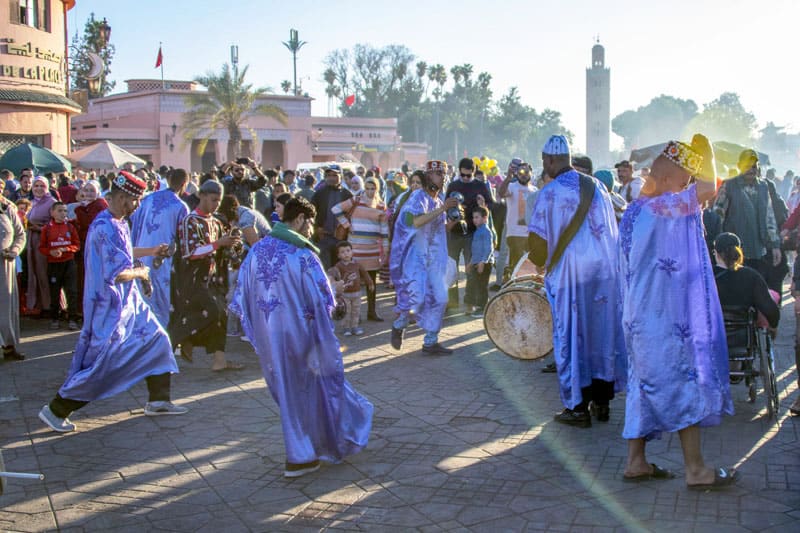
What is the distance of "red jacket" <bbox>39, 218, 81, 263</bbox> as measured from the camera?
1109 centimetres

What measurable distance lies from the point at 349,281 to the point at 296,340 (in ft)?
16.4

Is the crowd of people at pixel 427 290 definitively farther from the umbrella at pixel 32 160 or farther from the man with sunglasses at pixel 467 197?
the umbrella at pixel 32 160

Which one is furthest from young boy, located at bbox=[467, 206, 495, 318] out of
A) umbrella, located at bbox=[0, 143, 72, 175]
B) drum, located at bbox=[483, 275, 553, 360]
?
umbrella, located at bbox=[0, 143, 72, 175]

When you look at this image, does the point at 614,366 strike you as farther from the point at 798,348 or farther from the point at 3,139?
the point at 3,139

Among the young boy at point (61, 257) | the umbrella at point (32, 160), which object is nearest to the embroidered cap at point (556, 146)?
the young boy at point (61, 257)

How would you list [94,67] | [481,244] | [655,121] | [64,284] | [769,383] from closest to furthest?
1. [769,383]
2. [64,284]
3. [481,244]
4. [94,67]
5. [655,121]

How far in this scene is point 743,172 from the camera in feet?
30.5

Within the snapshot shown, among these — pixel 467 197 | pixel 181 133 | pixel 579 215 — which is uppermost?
pixel 181 133

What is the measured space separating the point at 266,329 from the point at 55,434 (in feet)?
7.20

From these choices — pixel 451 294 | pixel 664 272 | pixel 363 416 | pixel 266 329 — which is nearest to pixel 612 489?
pixel 664 272

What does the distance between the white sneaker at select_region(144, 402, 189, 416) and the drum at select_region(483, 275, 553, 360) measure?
8.65 ft

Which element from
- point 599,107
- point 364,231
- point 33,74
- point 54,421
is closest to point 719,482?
point 54,421

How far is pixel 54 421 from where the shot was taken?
258 inches

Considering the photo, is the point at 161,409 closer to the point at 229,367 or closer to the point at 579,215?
the point at 229,367
